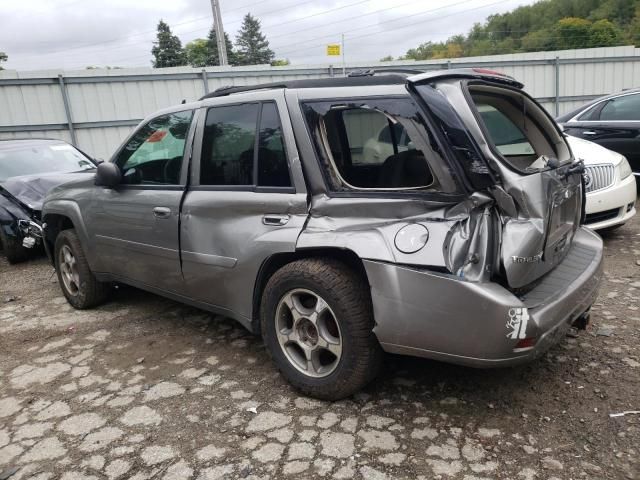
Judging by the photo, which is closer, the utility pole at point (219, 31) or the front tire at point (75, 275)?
the front tire at point (75, 275)

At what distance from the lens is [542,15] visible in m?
108

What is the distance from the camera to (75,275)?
461 cm

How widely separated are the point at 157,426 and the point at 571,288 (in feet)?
7.38

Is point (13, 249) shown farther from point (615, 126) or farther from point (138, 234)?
point (615, 126)

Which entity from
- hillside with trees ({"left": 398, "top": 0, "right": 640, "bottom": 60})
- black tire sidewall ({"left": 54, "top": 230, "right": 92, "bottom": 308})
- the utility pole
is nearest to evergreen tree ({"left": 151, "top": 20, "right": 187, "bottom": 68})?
hillside with trees ({"left": 398, "top": 0, "right": 640, "bottom": 60})

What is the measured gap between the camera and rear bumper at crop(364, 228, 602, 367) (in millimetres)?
2209

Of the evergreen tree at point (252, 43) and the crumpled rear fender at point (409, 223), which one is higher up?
the evergreen tree at point (252, 43)

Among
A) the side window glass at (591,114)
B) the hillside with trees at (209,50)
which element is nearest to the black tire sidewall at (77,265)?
the side window glass at (591,114)

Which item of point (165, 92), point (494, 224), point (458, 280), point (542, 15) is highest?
point (542, 15)

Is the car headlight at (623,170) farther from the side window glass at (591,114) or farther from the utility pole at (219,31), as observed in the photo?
the utility pole at (219,31)

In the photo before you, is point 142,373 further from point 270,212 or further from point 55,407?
point 270,212

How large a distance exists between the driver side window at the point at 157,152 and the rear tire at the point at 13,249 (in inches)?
125

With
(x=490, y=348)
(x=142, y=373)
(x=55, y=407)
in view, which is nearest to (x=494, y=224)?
(x=490, y=348)

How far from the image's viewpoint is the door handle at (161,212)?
3.46m
